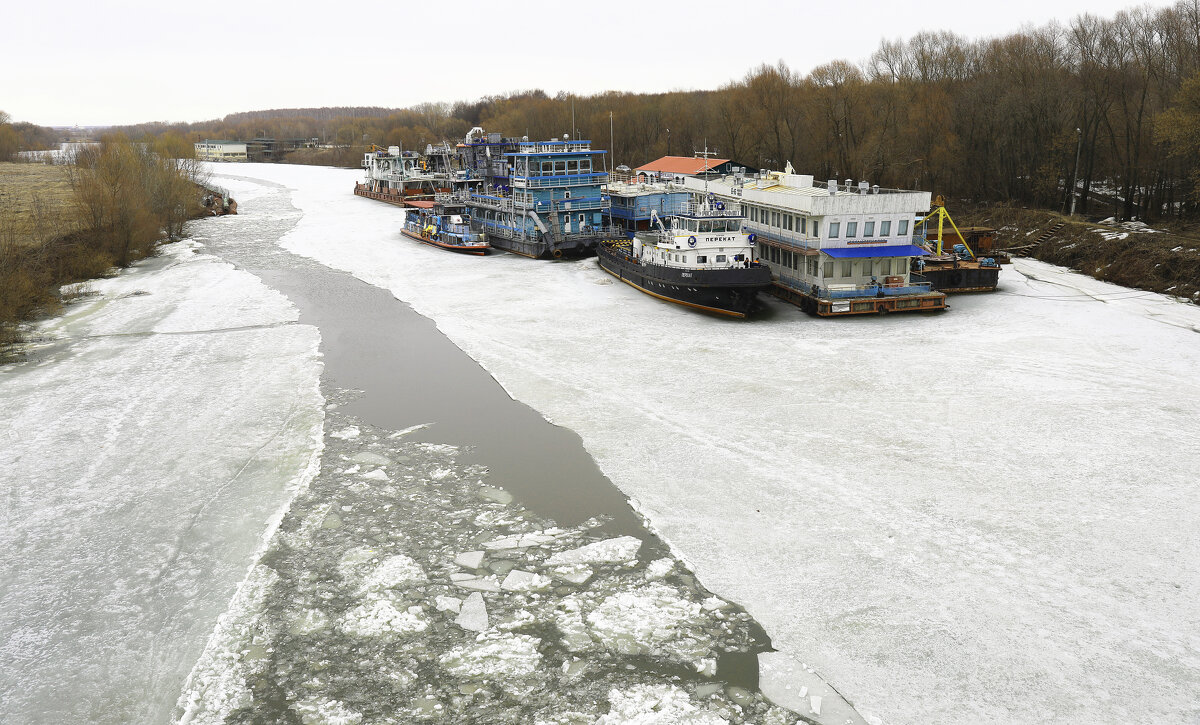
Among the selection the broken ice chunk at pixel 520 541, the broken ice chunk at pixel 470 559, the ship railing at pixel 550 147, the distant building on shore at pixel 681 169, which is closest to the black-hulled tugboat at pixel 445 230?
the ship railing at pixel 550 147

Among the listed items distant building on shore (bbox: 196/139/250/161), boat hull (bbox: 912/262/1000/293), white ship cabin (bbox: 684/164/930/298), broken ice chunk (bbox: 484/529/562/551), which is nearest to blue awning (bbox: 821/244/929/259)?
white ship cabin (bbox: 684/164/930/298)

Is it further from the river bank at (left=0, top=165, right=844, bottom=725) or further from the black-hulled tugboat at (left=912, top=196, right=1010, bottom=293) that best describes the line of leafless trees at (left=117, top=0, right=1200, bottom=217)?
the river bank at (left=0, top=165, right=844, bottom=725)

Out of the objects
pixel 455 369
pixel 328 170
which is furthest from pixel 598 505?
pixel 328 170

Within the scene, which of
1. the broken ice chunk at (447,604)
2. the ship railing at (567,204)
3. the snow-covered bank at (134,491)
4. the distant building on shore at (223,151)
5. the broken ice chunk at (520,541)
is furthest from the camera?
the distant building on shore at (223,151)

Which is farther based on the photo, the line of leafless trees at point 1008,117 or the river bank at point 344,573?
the line of leafless trees at point 1008,117

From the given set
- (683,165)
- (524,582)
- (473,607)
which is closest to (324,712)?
(473,607)

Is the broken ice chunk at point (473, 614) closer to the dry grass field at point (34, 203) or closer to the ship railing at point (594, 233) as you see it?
the dry grass field at point (34, 203)
